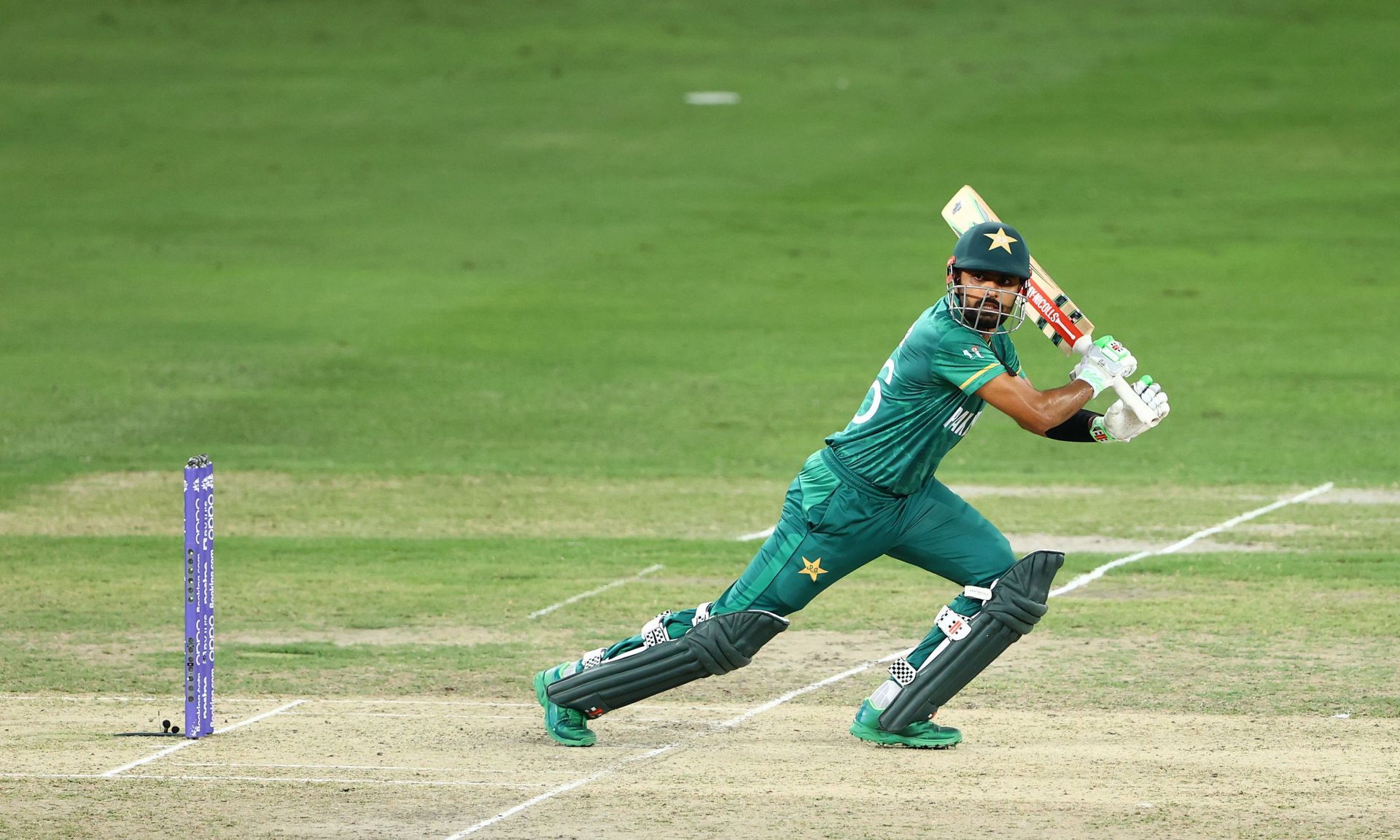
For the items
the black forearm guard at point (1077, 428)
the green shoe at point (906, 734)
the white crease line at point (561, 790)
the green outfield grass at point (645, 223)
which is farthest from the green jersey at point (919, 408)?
the green outfield grass at point (645, 223)

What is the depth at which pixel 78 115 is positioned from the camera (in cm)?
3145

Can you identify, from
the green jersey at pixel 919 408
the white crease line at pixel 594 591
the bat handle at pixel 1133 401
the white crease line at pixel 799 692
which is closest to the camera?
the bat handle at pixel 1133 401

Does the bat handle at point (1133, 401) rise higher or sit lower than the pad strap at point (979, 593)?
higher

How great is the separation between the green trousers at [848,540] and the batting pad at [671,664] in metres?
0.07

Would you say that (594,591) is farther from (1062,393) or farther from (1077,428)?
(1062,393)

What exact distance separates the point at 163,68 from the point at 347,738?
27.1 metres

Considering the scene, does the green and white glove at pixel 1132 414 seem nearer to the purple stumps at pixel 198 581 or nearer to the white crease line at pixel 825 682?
the white crease line at pixel 825 682

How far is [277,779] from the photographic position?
7.61 metres

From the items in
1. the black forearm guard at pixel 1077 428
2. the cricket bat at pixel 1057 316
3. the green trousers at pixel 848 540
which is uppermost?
the cricket bat at pixel 1057 316

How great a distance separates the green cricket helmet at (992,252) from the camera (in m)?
7.71

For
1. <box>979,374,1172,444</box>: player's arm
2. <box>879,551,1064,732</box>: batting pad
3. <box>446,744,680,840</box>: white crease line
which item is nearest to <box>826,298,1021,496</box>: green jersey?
<box>979,374,1172,444</box>: player's arm

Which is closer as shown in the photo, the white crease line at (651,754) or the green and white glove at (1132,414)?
the white crease line at (651,754)

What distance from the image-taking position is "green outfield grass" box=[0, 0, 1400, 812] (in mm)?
11148

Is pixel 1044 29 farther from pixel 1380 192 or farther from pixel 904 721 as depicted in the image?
pixel 904 721
